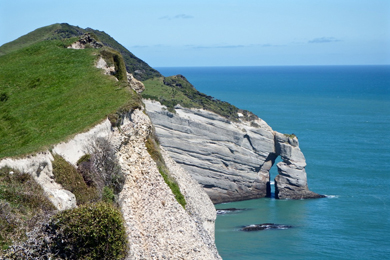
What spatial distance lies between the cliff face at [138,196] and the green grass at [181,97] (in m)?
38.6

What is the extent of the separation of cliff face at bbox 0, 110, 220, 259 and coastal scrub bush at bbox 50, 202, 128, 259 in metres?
1.81

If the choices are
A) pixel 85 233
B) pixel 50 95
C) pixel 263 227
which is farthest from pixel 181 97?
pixel 85 233

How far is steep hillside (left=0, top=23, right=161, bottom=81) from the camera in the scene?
61.5 metres

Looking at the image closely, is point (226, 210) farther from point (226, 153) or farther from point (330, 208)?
point (330, 208)

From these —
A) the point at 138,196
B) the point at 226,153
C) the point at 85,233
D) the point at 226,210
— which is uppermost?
the point at 85,233

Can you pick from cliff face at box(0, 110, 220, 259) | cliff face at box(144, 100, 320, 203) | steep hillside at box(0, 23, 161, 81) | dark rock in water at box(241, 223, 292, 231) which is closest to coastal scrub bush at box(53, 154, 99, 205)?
cliff face at box(0, 110, 220, 259)

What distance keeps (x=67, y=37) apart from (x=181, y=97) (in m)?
18.4

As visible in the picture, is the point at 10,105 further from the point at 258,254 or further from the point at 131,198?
the point at 258,254

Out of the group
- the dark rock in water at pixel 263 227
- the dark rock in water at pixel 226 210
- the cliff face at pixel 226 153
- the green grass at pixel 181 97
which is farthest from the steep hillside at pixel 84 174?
the green grass at pixel 181 97

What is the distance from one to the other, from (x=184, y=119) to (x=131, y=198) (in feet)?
135

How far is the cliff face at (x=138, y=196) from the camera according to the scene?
16.8 m

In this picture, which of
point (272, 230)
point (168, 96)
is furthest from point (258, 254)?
point (168, 96)

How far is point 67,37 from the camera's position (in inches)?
2596

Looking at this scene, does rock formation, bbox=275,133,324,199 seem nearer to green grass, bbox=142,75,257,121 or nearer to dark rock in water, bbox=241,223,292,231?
green grass, bbox=142,75,257,121
